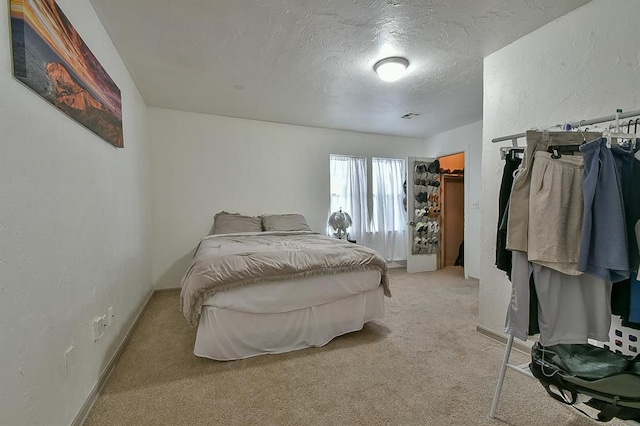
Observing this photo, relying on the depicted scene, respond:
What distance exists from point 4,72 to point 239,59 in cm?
162

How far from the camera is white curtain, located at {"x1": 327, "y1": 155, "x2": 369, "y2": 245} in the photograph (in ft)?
14.8

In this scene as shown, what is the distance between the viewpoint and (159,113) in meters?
3.50

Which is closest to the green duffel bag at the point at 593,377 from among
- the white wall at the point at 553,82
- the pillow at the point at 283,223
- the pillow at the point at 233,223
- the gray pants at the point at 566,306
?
the gray pants at the point at 566,306

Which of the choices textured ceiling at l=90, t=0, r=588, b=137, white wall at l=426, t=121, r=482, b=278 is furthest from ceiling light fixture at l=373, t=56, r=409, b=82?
white wall at l=426, t=121, r=482, b=278

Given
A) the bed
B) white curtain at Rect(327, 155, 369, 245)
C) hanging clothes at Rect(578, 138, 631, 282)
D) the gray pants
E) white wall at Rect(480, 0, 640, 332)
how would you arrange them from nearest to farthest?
hanging clothes at Rect(578, 138, 631, 282)
the gray pants
white wall at Rect(480, 0, 640, 332)
the bed
white curtain at Rect(327, 155, 369, 245)

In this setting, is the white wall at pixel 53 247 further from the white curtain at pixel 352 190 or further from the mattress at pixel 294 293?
the white curtain at pixel 352 190

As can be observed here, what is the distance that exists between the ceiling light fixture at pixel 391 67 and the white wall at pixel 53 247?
206cm

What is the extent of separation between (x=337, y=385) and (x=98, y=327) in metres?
1.46

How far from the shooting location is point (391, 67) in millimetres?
2328

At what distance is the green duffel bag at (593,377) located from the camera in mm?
981

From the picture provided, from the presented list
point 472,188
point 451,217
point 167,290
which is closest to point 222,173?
point 167,290

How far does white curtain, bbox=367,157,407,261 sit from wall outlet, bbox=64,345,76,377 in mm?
3926

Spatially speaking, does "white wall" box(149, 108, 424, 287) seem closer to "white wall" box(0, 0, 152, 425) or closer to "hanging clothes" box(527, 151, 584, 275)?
"white wall" box(0, 0, 152, 425)

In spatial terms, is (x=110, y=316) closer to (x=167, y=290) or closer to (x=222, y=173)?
(x=167, y=290)
